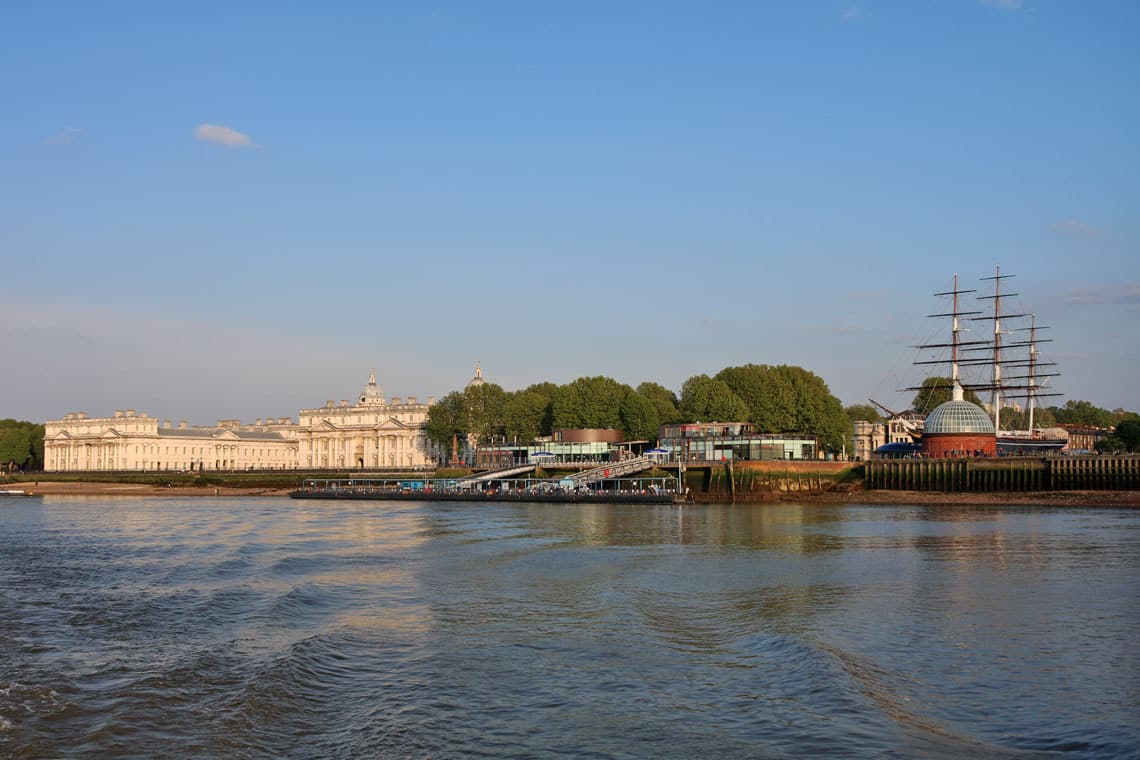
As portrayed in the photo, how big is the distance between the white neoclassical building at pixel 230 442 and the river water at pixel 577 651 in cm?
13396

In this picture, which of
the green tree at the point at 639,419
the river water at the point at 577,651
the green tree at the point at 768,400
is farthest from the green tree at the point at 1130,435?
the river water at the point at 577,651

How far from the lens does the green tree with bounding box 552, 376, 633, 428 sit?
4963 inches

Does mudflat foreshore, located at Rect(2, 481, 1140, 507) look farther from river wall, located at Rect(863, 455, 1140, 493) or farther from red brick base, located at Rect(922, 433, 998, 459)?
red brick base, located at Rect(922, 433, 998, 459)

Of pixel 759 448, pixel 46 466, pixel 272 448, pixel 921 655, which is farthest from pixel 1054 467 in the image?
pixel 46 466

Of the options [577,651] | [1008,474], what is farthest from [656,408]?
[577,651]

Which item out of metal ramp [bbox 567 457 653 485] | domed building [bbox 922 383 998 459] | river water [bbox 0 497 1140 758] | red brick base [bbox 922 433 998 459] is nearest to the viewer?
river water [bbox 0 497 1140 758]

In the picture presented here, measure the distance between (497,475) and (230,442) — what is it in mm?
100754

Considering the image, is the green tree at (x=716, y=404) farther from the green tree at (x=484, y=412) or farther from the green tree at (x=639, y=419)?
the green tree at (x=484, y=412)

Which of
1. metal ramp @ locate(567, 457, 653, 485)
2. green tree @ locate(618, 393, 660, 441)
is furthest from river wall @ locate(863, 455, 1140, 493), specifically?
green tree @ locate(618, 393, 660, 441)

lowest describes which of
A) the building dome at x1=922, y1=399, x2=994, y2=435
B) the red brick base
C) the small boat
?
the small boat

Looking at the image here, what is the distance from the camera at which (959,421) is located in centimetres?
9469

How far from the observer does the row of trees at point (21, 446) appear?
7131 inches

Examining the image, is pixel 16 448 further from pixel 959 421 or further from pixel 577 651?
pixel 577 651

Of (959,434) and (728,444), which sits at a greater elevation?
(959,434)
